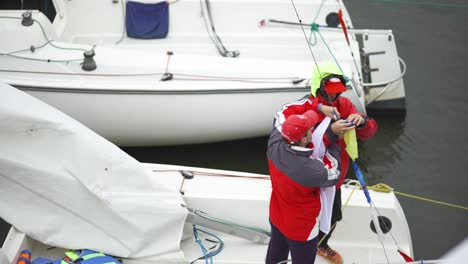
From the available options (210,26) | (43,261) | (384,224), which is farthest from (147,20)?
(384,224)

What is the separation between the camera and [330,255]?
10.5 feet

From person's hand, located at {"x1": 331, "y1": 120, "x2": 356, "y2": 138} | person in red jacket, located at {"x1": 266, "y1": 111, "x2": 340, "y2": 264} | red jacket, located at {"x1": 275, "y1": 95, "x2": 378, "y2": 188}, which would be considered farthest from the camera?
red jacket, located at {"x1": 275, "y1": 95, "x2": 378, "y2": 188}

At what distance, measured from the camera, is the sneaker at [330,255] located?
10.5 feet

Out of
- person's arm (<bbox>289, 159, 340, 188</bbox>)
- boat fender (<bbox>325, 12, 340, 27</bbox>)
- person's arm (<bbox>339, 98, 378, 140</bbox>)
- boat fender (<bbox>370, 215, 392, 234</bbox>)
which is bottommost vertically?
boat fender (<bbox>370, 215, 392, 234</bbox>)

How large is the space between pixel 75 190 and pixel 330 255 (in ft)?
4.69

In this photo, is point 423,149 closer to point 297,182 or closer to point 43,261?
point 297,182

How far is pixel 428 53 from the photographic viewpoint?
22.1ft

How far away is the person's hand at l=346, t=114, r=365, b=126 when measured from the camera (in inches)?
105

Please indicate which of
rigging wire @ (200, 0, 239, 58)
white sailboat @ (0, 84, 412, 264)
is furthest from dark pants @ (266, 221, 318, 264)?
rigging wire @ (200, 0, 239, 58)

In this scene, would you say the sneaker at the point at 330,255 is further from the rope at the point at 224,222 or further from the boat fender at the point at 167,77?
the boat fender at the point at 167,77

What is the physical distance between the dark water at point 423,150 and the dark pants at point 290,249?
1622 mm

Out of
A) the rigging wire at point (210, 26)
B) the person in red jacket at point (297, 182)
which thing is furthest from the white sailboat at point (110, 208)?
the rigging wire at point (210, 26)

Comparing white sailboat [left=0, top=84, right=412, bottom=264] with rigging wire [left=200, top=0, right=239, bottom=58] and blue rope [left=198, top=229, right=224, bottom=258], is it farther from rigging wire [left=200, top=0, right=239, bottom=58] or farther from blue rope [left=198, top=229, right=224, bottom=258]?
rigging wire [left=200, top=0, right=239, bottom=58]

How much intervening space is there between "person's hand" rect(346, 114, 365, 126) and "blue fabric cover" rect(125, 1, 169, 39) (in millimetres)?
3551
